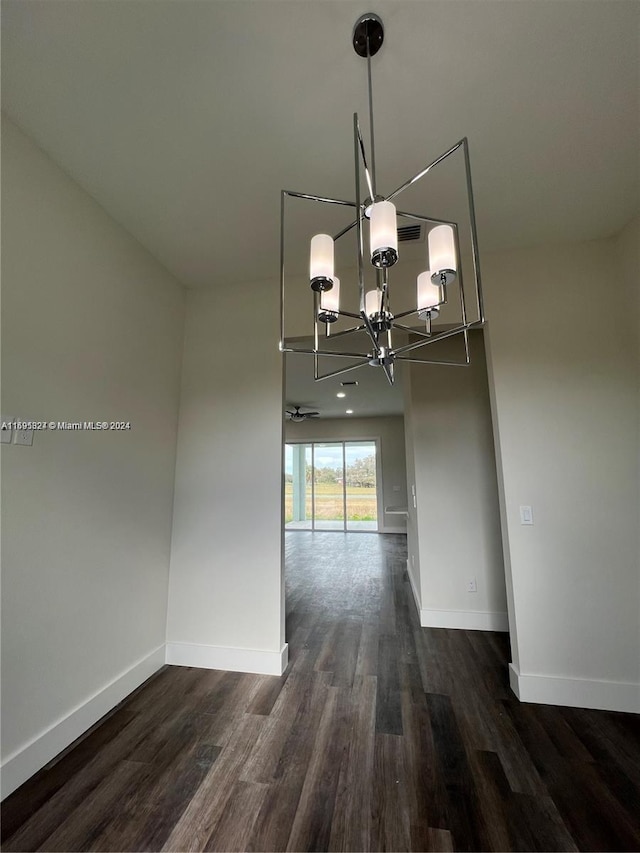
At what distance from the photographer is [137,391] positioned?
233 cm

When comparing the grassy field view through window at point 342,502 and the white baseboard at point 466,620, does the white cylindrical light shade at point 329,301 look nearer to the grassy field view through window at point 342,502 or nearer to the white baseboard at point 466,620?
the white baseboard at point 466,620

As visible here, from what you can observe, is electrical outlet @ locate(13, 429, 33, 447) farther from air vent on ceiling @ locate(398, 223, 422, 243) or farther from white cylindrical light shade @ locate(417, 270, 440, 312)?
air vent on ceiling @ locate(398, 223, 422, 243)

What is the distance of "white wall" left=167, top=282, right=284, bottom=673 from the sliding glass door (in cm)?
603

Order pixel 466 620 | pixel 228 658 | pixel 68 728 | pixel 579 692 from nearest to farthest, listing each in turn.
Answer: pixel 68 728
pixel 579 692
pixel 228 658
pixel 466 620

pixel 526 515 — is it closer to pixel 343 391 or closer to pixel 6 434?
pixel 6 434

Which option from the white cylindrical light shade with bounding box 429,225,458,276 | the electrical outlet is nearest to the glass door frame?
the electrical outlet

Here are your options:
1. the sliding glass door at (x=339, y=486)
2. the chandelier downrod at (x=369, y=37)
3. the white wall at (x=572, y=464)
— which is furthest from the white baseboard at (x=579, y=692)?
the sliding glass door at (x=339, y=486)

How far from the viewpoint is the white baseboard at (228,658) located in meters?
2.38

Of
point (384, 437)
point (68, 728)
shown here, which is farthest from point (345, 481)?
point (68, 728)

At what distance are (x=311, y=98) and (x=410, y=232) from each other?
918 mm

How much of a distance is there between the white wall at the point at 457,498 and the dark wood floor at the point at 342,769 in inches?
23.3

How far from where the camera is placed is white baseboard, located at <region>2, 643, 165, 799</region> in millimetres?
1490

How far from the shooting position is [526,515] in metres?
2.18

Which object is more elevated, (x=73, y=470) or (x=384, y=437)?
(x=384, y=437)
